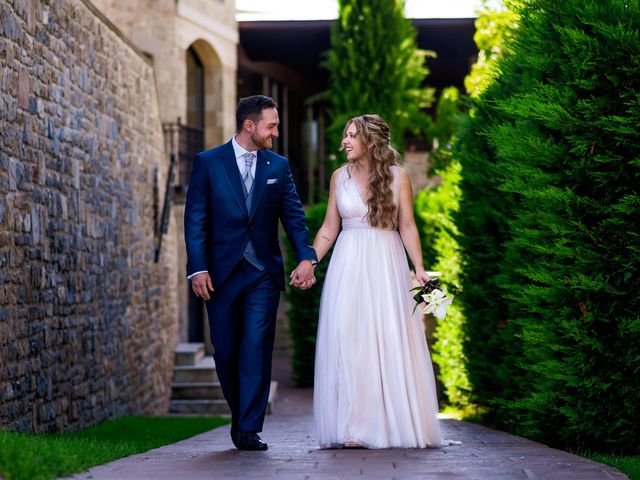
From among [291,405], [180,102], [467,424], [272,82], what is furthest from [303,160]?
[467,424]

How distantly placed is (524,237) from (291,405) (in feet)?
30.8

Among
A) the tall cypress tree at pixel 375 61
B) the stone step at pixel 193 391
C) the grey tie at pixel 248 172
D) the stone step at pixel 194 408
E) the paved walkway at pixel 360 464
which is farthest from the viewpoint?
the tall cypress tree at pixel 375 61

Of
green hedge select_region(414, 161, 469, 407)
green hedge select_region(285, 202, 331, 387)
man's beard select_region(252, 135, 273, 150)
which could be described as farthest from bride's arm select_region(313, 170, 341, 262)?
green hedge select_region(285, 202, 331, 387)

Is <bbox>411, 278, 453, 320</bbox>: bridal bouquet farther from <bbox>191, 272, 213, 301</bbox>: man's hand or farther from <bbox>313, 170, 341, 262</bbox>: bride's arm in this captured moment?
<bbox>191, 272, 213, 301</bbox>: man's hand

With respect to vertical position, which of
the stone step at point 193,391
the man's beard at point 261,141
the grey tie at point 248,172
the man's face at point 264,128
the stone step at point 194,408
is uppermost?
the man's face at point 264,128

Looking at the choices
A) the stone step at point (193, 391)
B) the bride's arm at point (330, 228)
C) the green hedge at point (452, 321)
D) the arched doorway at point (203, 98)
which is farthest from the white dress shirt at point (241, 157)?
the arched doorway at point (203, 98)

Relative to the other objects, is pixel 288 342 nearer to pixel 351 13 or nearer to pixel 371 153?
pixel 351 13

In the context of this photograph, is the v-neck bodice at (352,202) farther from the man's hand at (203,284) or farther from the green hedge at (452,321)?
the green hedge at (452,321)

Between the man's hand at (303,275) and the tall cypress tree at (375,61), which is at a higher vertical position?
the tall cypress tree at (375,61)

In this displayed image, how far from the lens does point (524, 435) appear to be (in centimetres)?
743

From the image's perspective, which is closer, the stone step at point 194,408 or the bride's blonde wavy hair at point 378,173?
the bride's blonde wavy hair at point 378,173

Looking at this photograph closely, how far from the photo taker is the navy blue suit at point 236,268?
6.71 meters

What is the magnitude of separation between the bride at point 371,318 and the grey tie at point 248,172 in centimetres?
56

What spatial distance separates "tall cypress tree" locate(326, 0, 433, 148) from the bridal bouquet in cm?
1626
